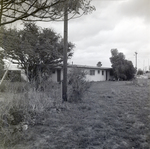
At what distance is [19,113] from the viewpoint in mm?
4277

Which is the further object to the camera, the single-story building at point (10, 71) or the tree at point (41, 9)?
the single-story building at point (10, 71)

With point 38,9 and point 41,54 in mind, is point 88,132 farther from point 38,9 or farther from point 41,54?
point 41,54

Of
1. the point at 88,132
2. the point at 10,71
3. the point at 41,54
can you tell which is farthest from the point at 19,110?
the point at 41,54

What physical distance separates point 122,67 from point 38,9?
78.1 feet

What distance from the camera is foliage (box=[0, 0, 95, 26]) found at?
2600 millimetres

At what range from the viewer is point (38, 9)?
8.53ft

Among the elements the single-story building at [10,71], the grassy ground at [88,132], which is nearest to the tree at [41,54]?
the single-story building at [10,71]

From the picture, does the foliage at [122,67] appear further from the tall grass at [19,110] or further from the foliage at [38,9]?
the foliage at [38,9]

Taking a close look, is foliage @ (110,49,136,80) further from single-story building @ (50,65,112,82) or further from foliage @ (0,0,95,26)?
foliage @ (0,0,95,26)

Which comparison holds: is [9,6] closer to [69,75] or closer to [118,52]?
[69,75]

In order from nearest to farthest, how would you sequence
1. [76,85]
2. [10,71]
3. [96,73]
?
1. [10,71]
2. [76,85]
3. [96,73]

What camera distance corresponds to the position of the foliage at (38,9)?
8.53 ft

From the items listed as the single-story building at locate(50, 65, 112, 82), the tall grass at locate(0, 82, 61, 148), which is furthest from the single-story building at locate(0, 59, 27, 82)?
the single-story building at locate(50, 65, 112, 82)

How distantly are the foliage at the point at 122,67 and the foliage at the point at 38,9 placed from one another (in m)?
23.1
